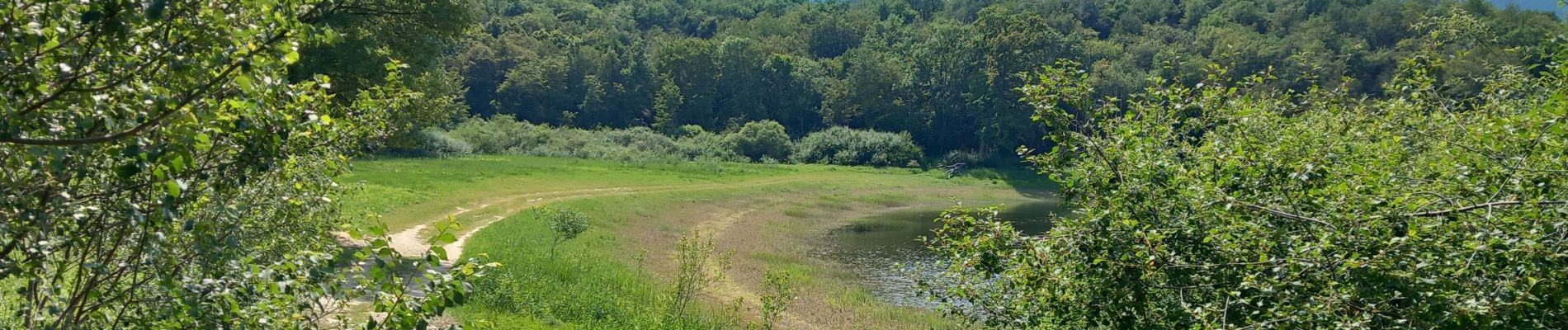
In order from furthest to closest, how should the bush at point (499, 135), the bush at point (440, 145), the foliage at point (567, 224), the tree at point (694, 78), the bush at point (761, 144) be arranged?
the tree at point (694, 78) < the bush at point (761, 144) < the bush at point (499, 135) < the bush at point (440, 145) < the foliage at point (567, 224)

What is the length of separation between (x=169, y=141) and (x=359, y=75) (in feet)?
66.0

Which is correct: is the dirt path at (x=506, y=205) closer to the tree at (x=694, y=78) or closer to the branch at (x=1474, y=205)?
the branch at (x=1474, y=205)

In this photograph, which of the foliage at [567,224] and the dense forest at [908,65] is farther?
the dense forest at [908,65]

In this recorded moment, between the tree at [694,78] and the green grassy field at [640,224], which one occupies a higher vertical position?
the tree at [694,78]

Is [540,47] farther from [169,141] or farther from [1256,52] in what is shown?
[169,141]

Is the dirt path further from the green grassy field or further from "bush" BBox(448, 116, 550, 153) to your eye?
"bush" BBox(448, 116, 550, 153)

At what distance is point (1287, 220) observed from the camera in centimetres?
716

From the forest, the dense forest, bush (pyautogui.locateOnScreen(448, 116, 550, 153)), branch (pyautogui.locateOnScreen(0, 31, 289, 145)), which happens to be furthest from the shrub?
branch (pyautogui.locateOnScreen(0, 31, 289, 145))

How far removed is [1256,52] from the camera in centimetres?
9644

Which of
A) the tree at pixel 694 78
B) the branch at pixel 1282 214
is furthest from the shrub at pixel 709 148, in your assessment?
the branch at pixel 1282 214

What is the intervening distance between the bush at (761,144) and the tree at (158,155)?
83664 millimetres

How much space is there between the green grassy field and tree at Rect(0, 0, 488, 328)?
861 millimetres

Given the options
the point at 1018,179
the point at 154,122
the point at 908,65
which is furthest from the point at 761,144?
the point at 154,122

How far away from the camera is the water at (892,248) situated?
81.1 feet
